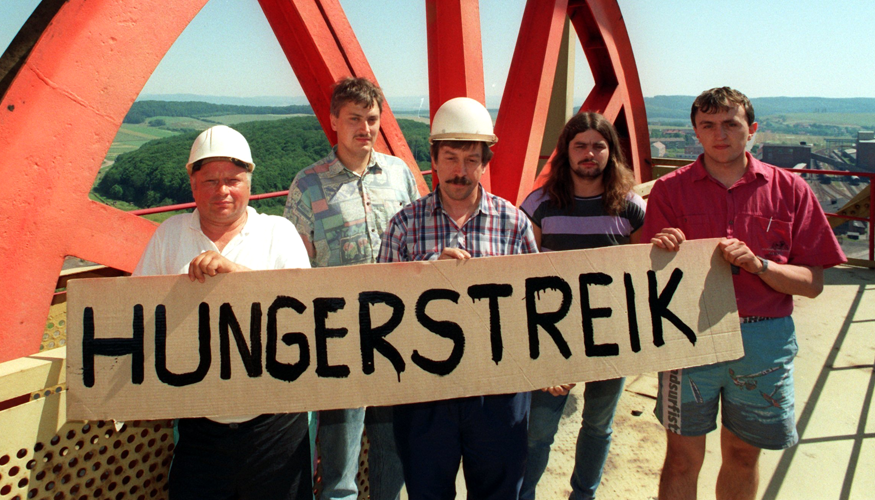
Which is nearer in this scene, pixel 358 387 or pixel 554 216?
pixel 358 387

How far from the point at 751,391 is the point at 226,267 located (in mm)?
1972

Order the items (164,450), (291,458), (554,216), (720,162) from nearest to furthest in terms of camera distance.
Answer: (291,458)
(164,450)
(720,162)
(554,216)

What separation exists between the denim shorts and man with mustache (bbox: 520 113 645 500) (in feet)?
1.09

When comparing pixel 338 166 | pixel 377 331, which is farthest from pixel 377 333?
pixel 338 166

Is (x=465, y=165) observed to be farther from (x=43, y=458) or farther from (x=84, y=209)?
(x=43, y=458)

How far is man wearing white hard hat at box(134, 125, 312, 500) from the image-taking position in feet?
5.61

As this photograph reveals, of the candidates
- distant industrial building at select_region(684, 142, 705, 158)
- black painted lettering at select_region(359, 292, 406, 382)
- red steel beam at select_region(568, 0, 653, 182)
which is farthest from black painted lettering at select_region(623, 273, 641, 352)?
distant industrial building at select_region(684, 142, 705, 158)

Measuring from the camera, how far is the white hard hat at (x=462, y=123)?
1.94 metres

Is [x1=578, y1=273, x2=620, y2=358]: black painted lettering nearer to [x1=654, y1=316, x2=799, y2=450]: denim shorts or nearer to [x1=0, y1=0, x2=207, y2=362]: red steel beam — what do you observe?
[x1=654, y1=316, x2=799, y2=450]: denim shorts

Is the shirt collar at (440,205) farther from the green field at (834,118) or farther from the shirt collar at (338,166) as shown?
the green field at (834,118)

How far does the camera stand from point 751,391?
2.05 meters

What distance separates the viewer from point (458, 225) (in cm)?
200

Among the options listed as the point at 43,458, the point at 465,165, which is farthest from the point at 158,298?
the point at 465,165

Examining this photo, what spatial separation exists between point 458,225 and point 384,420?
0.86 meters
